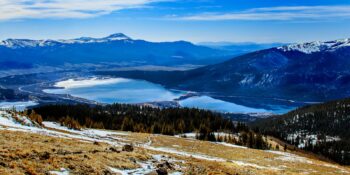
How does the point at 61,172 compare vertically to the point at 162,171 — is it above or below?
above

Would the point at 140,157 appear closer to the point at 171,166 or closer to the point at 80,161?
the point at 171,166

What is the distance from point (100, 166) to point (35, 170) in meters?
6.40

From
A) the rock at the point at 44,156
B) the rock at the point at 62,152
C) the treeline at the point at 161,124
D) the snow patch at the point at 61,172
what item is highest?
the rock at the point at 44,156

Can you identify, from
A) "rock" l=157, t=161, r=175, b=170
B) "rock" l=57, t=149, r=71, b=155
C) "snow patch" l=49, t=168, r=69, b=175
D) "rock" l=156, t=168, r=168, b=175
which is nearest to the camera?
"snow patch" l=49, t=168, r=69, b=175

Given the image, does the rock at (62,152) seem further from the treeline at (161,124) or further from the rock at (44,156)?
the treeline at (161,124)

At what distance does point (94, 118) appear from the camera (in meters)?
178

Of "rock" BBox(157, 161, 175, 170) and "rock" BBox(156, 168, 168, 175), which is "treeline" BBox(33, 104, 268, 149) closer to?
"rock" BBox(157, 161, 175, 170)

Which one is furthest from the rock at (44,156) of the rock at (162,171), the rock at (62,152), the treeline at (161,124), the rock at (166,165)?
the treeline at (161,124)

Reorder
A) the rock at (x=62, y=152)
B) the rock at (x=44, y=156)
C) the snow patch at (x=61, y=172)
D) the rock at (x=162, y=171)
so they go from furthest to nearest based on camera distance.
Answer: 1. the rock at (x=62, y=152)
2. the rock at (x=162, y=171)
3. the rock at (x=44, y=156)
4. the snow patch at (x=61, y=172)

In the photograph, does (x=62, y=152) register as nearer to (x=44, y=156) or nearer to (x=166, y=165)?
(x=44, y=156)

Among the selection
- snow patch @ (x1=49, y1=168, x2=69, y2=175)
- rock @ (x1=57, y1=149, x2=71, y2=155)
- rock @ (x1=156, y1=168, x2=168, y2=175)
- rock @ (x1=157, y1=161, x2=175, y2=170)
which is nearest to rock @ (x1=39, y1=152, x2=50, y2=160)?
rock @ (x1=57, y1=149, x2=71, y2=155)

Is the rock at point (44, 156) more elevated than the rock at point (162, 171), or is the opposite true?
the rock at point (44, 156)

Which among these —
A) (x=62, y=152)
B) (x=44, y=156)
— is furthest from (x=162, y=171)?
(x=44, y=156)

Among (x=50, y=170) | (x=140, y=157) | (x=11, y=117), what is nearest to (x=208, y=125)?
(x=11, y=117)
